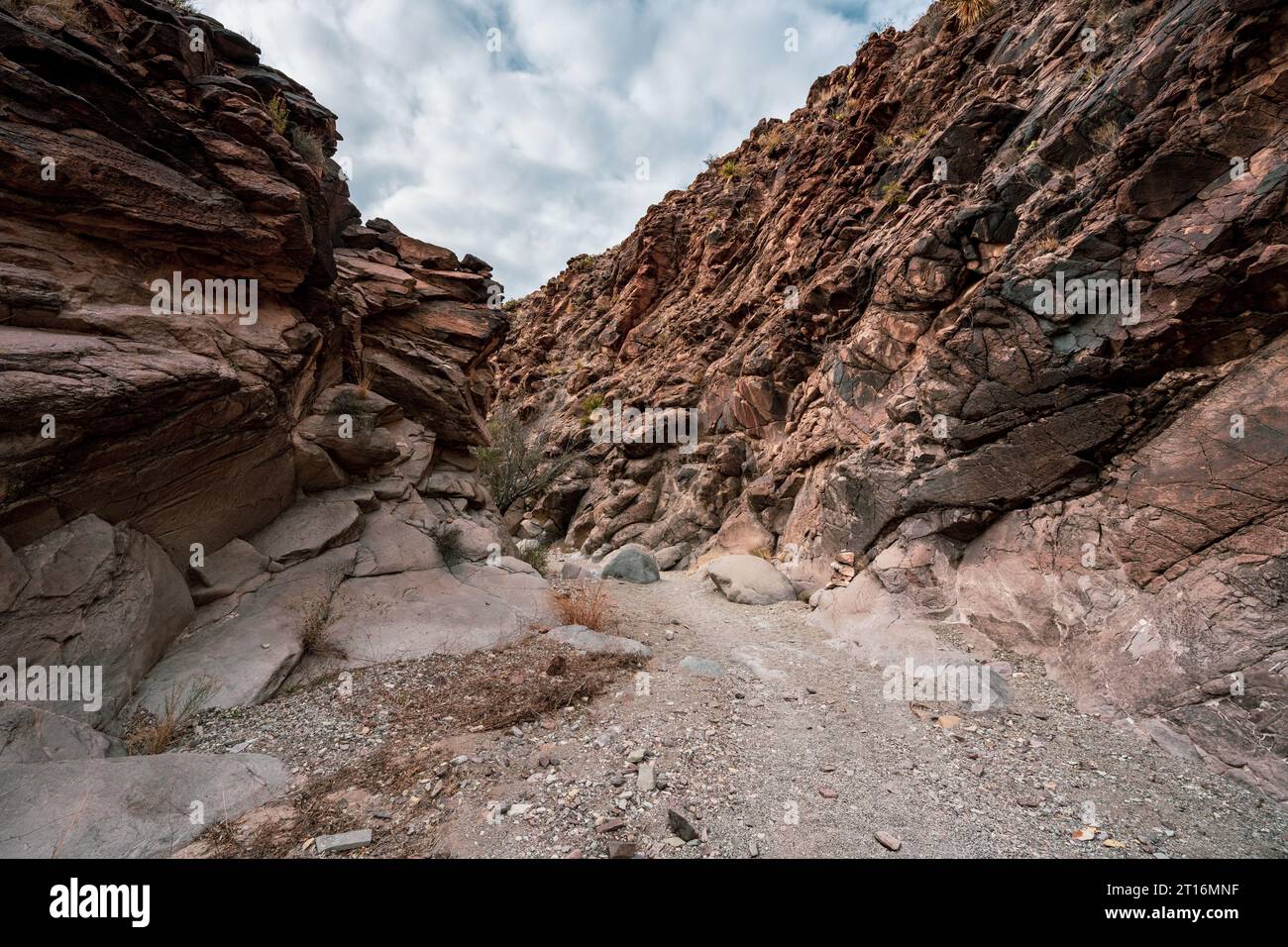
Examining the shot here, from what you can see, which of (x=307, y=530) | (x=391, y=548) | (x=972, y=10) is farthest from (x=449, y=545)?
(x=972, y=10)

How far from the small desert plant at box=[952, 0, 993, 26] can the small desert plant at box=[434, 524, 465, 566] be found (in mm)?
23115

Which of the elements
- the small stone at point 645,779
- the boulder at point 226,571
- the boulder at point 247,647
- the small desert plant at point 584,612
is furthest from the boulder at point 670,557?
the small stone at point 645,779

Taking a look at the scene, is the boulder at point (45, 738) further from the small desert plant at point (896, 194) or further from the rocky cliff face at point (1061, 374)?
the small desert plant at point (896, 194)

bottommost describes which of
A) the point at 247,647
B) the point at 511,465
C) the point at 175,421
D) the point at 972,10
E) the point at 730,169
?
the point at 247,647

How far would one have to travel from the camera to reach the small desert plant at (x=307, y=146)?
988cm

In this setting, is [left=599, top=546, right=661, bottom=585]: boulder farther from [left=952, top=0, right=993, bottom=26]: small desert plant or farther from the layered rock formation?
[left=952, top=0, right=993, bottom=26]: small desert plant

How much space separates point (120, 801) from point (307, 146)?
11.6m

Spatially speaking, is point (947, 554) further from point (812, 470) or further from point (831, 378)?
point (831, 378)

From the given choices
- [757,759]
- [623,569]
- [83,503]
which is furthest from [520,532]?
[757,759]

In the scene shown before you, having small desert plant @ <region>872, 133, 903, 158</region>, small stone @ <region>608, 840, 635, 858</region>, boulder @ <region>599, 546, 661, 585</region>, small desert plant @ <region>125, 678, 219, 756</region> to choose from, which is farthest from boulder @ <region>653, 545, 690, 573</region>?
small desert plant @ <region>872, 133, 903, 158</region>

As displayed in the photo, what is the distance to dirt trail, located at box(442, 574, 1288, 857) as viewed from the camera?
3596 millimetres

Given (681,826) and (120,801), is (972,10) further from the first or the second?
(120,801)

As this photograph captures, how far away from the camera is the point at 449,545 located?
10617 mm

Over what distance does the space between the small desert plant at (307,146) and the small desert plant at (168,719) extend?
985 cm
